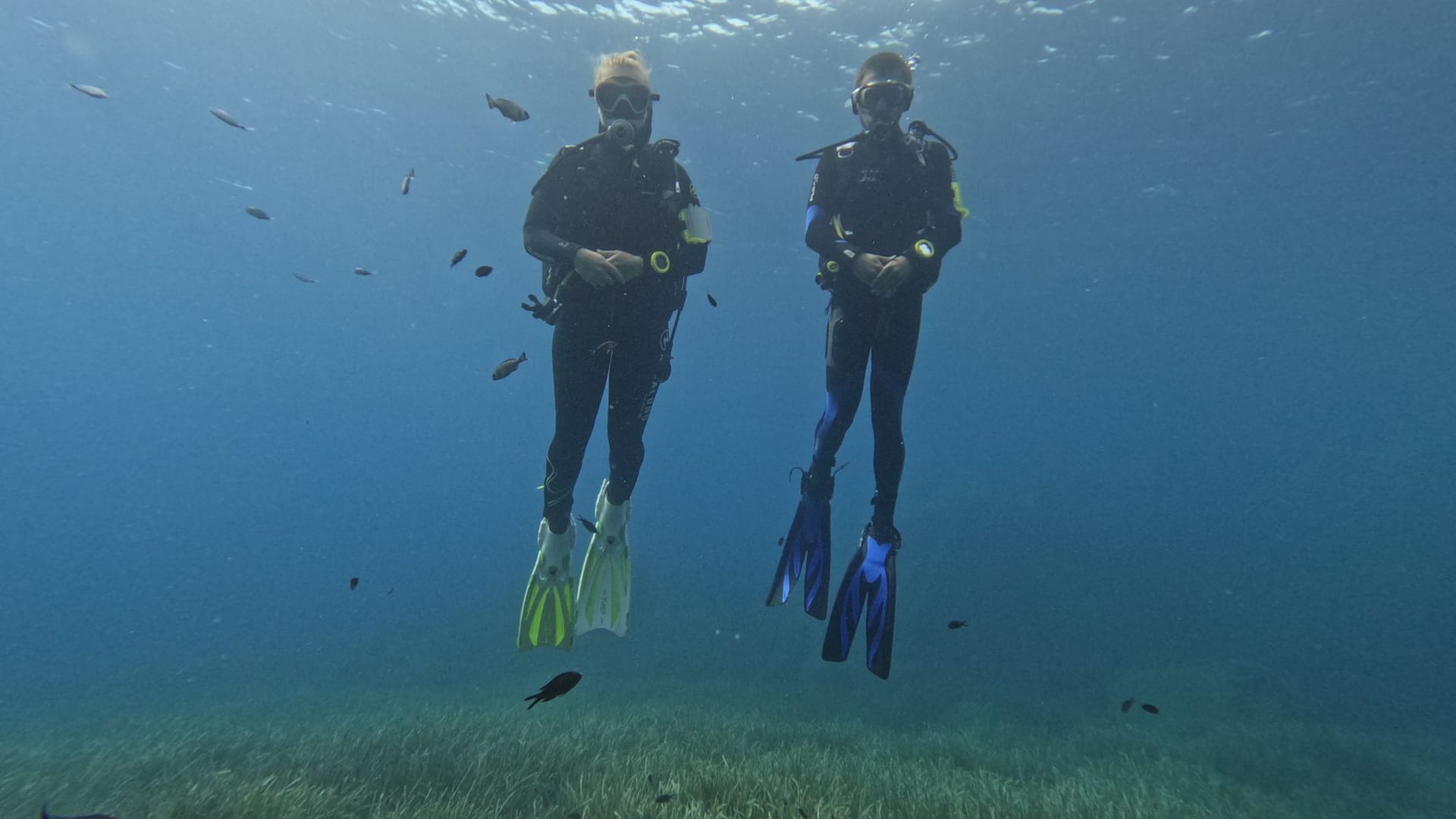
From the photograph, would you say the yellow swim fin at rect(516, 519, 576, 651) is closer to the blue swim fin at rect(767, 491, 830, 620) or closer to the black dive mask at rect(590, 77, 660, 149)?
the blue swim fin at rect(767, 491, 830, 620)

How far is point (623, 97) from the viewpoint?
5.36 m

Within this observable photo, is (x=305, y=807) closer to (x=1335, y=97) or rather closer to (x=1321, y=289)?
(x=1335, y=97)

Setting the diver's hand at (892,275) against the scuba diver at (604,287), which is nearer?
the diver's hand at (892,275)

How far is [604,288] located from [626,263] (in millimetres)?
420

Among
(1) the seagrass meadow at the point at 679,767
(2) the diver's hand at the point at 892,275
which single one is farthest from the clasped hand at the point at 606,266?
(1) the seagrass meadow at the point at 679,767

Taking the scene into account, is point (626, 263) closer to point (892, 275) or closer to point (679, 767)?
point (892, 275)

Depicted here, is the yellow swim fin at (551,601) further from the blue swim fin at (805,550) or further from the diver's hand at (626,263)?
the diver's hand at (626,263)

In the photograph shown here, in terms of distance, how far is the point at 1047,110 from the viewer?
20812 millimetres

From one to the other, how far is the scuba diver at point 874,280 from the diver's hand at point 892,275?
0.02 meters

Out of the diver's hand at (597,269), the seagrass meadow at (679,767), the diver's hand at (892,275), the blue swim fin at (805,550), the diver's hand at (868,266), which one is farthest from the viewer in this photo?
the blue swim fin at (805,550)

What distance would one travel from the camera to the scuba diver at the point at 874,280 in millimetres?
5523

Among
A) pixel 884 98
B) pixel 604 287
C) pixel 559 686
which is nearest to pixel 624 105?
pixel 604 287

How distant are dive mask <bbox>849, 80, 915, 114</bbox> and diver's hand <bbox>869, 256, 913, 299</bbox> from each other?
4.90 feet

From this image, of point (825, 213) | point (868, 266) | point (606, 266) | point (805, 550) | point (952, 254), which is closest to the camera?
point (606, 266)
